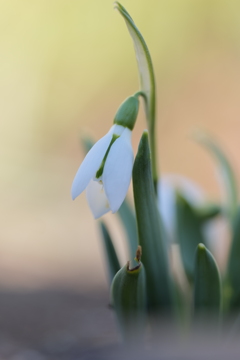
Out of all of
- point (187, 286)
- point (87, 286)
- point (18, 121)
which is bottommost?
point (87, 286)

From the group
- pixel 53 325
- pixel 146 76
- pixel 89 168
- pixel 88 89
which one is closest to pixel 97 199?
pixel 89 168

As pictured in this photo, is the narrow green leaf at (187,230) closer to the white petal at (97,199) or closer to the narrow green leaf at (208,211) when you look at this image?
the narrow green leaf at (208,211)

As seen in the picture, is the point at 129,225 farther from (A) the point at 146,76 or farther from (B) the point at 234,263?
(A) the point at 146,76

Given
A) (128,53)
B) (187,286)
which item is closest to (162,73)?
(128,53)

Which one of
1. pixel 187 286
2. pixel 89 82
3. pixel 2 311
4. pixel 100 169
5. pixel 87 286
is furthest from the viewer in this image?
pixel 89 82

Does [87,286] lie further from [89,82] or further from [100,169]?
[89,82]

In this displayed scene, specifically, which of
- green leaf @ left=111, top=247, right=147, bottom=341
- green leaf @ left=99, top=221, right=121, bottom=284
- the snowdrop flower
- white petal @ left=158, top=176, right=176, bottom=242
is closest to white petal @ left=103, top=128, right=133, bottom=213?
the snowdrop flower
